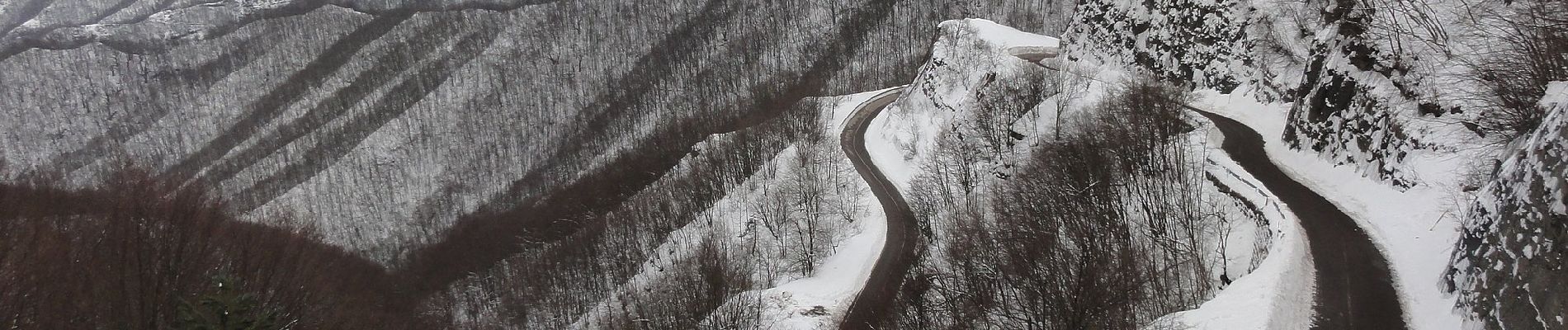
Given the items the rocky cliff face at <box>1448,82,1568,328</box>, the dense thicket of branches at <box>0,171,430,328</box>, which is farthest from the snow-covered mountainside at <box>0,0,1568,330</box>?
the dense thicket of branches at <box>0,171,430,328</box>

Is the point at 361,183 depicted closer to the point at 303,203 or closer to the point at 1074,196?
the point at 303,203

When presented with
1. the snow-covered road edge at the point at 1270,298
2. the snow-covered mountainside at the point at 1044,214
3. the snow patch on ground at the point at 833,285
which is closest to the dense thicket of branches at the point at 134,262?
the snow-covered mountainside at the point at 1044,214

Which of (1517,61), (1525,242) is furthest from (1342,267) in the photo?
(1517,61)

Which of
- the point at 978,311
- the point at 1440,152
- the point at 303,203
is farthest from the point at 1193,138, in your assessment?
the point at 303,203

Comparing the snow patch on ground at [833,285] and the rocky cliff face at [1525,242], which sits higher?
the rocky cliff face at [1525,242]

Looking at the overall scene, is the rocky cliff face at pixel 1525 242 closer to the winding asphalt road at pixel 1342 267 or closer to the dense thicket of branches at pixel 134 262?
the winding asphalt road at pixel 1342 267

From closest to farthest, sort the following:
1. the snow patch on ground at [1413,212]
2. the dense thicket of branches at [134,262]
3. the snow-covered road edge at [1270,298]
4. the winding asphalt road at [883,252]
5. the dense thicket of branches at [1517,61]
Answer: the snow-covered road edge at [1270,298]
the snow patch on ground at [1413,212]
the dense thicket of branches at [1517,61]
the dense thicket of branches at [134,262]
the winding asphalt road at [883,252]

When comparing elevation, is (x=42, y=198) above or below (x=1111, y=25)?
below
